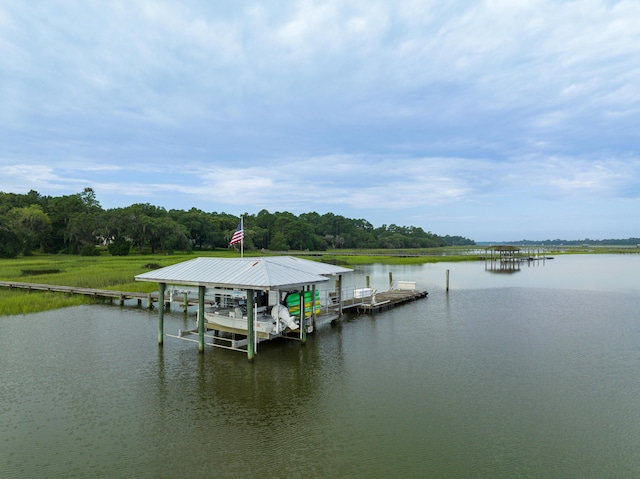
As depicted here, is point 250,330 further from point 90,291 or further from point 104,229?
point 104,229

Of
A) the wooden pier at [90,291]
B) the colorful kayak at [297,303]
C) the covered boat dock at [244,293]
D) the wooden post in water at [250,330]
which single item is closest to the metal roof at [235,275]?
the covered boat dock at [244,293]

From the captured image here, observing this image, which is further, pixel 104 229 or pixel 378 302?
pixel 104 229

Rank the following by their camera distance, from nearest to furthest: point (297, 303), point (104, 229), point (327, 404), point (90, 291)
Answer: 1. point (327, 404)
2. point (297, 303)
3. point (90, 291)
4. point (104, 229)

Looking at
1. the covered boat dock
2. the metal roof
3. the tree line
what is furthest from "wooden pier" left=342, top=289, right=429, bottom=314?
the tree line

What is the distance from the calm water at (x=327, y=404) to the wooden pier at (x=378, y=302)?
4.89 meters

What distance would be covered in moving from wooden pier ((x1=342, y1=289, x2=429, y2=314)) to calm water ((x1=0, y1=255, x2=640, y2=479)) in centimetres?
489

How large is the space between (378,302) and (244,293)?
1181cm

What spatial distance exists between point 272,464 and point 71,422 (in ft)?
18.7

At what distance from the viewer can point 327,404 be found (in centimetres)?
1221

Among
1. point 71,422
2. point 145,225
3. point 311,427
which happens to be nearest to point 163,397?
point 71,422

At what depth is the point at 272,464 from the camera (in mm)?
8969

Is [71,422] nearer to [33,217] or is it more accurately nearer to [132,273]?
[132,273]

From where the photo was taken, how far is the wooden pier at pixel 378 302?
26922mm

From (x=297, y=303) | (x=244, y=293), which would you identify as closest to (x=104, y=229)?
(x=244, y=293)
